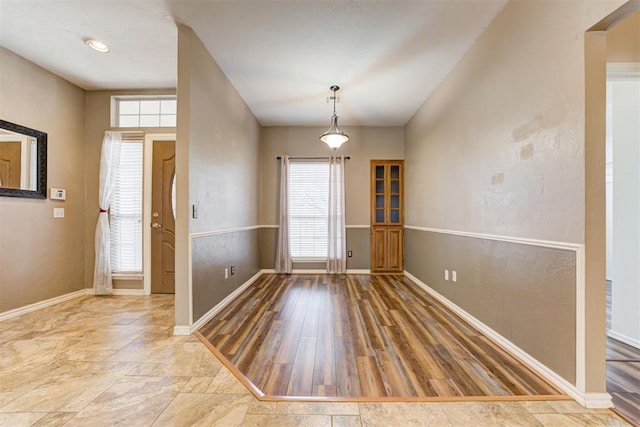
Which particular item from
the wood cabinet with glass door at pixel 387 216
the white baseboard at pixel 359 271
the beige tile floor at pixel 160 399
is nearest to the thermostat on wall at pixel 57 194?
the beige tile floor at pixel 160 399

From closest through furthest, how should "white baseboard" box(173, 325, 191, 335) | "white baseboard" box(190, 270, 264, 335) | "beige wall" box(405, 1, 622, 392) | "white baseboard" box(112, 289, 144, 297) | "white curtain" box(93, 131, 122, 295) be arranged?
"beige wall" box(405, 1, 622, 392)
"white baseboard" box(173, 325, 191, 335)
"white baseboard" box(190, 270, 264, 335)
"white curtain" box(93, 131, 122, 295)
"white baseboard" box(112, 289, 144, 297)

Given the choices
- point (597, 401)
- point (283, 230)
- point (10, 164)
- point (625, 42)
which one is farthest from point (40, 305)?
point (625, 42)

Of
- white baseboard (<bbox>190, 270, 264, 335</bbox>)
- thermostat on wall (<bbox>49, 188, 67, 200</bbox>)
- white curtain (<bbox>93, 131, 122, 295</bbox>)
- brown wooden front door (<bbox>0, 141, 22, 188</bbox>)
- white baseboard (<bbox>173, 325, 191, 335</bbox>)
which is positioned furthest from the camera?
white curtain (<bbox>93, 131, 122, 295</bbox>)

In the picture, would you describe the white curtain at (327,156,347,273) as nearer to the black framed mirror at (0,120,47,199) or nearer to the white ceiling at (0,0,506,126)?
the white ceiling at (0,0,506,126)

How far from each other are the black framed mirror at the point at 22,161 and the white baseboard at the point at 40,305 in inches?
48.3

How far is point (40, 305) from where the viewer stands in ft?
10.7

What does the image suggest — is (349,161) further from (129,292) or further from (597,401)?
(597,401)

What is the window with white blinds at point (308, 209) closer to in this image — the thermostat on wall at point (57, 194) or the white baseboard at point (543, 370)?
the white baseboard at point (543, 370)

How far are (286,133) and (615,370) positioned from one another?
5.10 metres

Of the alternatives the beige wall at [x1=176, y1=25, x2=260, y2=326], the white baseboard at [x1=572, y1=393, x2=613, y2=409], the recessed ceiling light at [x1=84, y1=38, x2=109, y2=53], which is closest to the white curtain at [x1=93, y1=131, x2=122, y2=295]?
the recessed ceiling light at [x1=84, y1=38, x2=109, y2=53]

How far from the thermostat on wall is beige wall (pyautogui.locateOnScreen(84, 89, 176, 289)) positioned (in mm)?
290

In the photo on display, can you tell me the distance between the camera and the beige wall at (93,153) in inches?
153

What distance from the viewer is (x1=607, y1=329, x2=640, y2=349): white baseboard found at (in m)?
2.27

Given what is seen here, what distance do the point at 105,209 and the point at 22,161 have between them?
0.95 meters
